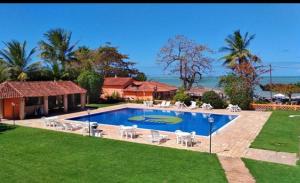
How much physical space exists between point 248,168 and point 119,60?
47631 mm

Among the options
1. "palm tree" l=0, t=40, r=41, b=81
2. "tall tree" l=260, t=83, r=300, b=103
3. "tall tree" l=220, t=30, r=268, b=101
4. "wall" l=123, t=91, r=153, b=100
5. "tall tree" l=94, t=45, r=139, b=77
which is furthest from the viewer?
"tall tree" l=94, t=45, r=139, b=77

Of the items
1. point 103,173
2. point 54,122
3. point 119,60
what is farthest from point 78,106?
point 119,60

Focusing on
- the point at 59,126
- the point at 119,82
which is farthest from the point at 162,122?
the point at 119,82

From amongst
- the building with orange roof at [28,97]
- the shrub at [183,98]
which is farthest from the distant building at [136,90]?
the building with orange roof at [28,97]

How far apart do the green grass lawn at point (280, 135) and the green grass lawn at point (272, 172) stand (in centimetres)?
278

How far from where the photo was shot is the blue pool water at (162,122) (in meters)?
22.9

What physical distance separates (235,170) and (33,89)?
1972cm

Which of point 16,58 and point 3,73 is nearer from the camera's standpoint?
point 3,73

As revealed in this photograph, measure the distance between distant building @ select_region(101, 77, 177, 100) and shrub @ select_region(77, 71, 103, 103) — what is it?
3.65 metres

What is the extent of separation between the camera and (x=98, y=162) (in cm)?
1252

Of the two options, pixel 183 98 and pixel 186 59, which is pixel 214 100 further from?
pixel 186 59

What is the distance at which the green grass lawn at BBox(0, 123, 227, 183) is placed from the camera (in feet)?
35.3

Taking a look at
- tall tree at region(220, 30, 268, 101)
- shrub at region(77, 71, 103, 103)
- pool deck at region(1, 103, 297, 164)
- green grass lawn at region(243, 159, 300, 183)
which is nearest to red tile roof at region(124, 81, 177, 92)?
shrub at region(77, 71, 103, 103)

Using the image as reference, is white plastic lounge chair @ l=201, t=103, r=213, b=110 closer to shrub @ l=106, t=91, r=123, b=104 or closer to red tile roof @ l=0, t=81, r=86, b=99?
shrub @ l=106, t=91, r=123, b=104
